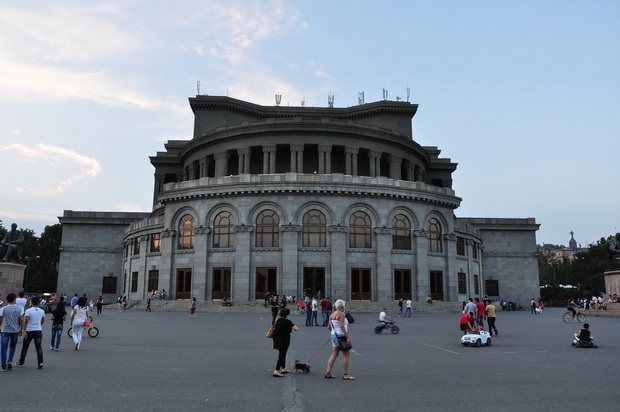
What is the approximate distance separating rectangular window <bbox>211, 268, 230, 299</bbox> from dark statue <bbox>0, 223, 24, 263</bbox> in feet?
49.7

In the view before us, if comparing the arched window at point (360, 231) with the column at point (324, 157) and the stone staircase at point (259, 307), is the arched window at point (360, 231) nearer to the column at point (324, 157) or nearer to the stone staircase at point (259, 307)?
the stone staircase at point (259, 307)

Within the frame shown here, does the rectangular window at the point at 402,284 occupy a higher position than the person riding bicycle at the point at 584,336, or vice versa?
the rectangular window at the point at 402,284

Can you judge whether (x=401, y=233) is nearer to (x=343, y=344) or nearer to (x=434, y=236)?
(x=434, y=236)

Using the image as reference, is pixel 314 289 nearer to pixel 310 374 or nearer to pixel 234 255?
pixel 234 255

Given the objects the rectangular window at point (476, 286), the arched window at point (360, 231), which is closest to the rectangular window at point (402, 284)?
the arched window at point (360, 231)

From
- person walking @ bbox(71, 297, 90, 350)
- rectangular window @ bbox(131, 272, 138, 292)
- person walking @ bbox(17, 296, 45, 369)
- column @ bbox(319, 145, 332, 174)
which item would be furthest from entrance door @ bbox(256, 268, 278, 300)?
person walking @ bbox(17, 296, 45, 369)

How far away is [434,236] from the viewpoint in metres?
48.2

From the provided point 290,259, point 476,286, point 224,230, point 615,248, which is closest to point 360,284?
point 290,259

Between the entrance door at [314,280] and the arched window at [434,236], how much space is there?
36.9 feet

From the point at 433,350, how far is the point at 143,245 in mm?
41397

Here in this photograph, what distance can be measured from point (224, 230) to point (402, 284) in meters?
16.4

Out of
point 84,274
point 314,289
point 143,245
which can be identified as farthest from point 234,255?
point 84,274

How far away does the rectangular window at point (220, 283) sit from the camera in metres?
44.4

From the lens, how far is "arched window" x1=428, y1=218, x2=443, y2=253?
47.9 meters
